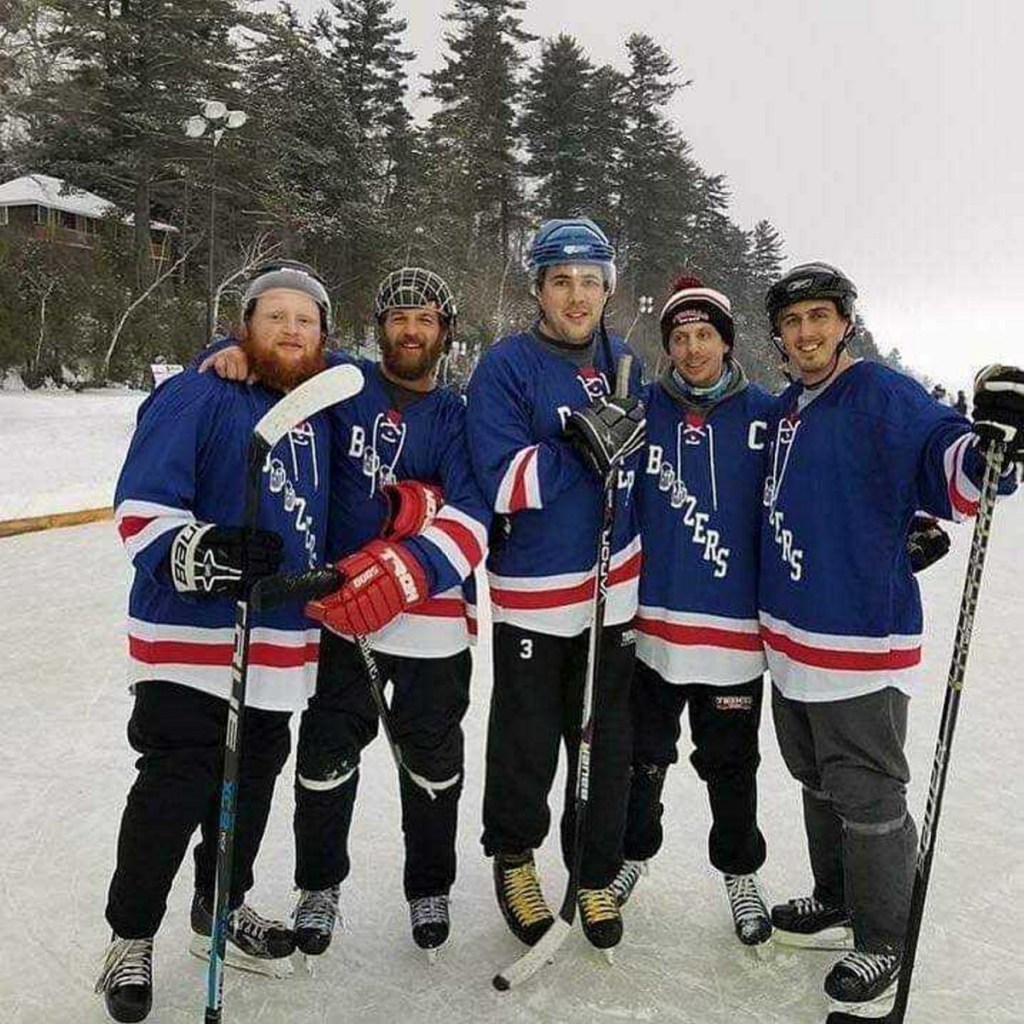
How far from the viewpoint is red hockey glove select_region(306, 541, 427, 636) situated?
1899 millimetres

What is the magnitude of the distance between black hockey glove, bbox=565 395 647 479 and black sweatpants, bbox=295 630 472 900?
1.96 feet

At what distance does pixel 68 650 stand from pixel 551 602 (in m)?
3.35

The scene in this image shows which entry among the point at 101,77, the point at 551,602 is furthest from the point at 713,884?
the point at 101,77

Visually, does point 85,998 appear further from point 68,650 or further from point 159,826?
point 68,650

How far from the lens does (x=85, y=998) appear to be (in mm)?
2020

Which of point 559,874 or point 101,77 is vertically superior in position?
point 101,77

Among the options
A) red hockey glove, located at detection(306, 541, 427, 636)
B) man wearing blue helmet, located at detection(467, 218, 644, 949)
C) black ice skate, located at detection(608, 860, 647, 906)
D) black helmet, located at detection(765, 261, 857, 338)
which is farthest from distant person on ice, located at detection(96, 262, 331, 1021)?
black helmet, located at detection(765, 261, 857, 338)

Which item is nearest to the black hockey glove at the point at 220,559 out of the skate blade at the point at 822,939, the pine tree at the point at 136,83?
the skate blade at the point at 822,939

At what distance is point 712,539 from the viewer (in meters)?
2.21

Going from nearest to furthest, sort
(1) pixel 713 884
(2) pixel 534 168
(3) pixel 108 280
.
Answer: (1) pixel 713 884 → (3) pixel 108 280 → (2) pixel 534 168

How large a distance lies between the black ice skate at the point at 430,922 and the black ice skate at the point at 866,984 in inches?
35.5

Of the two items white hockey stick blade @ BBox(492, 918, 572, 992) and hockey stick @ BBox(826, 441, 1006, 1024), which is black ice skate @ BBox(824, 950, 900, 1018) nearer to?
hockey stick @ BBox(826, 441, 1006, 1024)

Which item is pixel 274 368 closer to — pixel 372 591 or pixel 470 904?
pixel 372 591

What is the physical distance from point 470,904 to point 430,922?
11.4 inches
